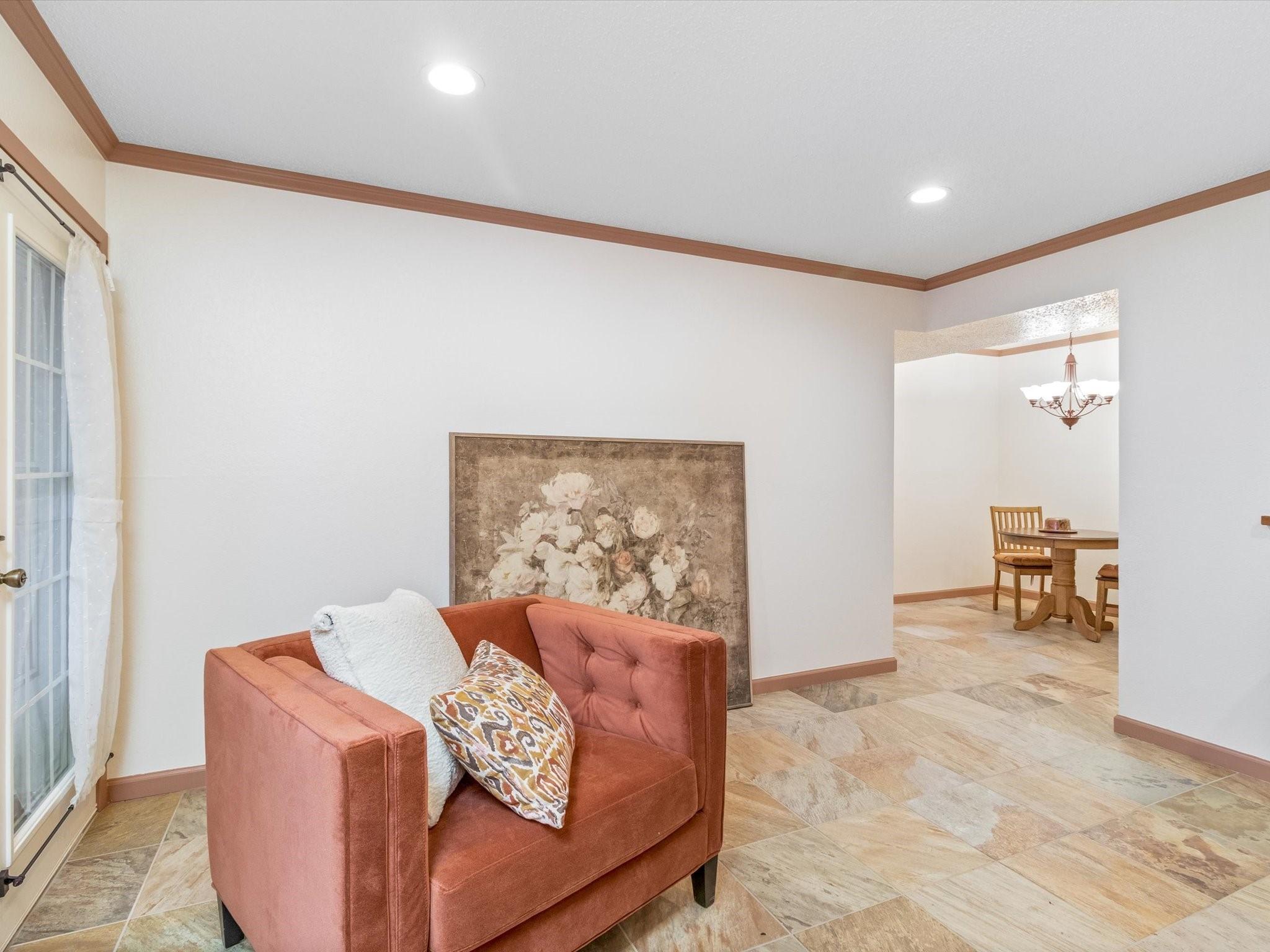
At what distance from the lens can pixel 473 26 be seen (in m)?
1.92

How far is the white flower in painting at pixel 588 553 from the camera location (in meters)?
3.33

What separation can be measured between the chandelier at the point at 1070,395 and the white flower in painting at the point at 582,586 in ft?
13.4

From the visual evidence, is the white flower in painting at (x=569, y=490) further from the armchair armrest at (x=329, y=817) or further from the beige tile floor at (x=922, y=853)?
the armchair armrest at (x=329, y=817)

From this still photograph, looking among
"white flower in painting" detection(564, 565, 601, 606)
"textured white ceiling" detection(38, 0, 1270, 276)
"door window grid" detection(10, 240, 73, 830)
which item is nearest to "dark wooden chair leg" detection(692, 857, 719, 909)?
"white flower in painting" detection(564, 565, 601, 606)

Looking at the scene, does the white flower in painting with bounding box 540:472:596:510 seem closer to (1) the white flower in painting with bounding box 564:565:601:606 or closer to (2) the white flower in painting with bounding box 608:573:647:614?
(1) the white flower in painting with bounding box 564:565:601:606

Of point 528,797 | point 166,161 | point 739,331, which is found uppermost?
point 166,161

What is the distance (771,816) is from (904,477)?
14.9 feet

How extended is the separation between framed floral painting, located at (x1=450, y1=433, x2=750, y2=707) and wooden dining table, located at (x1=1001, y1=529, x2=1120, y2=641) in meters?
2.93

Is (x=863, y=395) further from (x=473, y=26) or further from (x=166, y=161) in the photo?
(x=166, y=161)

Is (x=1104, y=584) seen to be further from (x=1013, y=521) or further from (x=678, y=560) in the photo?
(x=678, y=560)

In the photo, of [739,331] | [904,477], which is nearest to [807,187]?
[739,331]

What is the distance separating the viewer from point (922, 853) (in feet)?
7.45

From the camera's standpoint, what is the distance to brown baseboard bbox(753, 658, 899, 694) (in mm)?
3889

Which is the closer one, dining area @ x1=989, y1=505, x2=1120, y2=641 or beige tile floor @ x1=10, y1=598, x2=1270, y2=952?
beige tile floor @ x1=10, y1=598, x2=1270, y2=952
